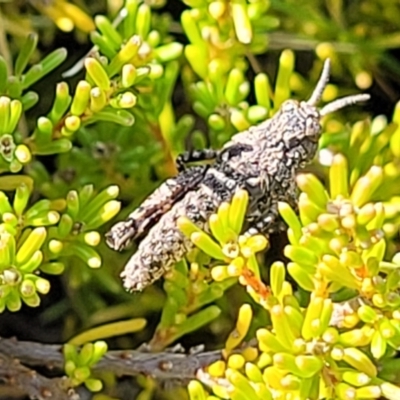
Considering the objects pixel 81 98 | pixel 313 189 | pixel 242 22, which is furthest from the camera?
pixel 242 22

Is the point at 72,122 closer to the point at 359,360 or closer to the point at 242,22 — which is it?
the point at 242,22

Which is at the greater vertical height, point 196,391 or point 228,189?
point 228,189

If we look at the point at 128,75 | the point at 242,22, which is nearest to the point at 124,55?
the point at 128,75

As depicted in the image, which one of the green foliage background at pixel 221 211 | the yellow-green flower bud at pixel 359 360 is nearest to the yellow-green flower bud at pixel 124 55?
the green foliage background at pixel 221 211

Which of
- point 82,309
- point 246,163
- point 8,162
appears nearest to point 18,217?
point 8,162

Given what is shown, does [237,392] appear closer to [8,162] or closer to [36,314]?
[8,162]

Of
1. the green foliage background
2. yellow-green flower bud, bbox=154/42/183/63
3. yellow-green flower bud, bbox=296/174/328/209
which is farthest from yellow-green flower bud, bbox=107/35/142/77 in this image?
yellow-green flower bud, bbox=296/174/328/209
